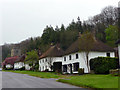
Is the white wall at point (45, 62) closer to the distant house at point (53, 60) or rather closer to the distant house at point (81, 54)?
the distant house at point (53, 60)

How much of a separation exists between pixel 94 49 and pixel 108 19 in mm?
27435

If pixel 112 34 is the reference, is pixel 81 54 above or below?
below

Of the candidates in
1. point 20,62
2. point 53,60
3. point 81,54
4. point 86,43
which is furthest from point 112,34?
point 20,62

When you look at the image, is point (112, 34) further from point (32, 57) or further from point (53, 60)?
point (32, 57)

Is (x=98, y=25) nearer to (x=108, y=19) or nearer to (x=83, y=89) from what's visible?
(x=108, y=19)

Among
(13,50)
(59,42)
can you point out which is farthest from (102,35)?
(13,50)

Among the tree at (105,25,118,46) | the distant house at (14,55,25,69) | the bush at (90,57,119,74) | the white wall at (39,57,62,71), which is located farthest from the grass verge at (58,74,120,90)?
the distant house at (14,55,25,69)

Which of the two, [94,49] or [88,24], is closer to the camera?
[94,49]

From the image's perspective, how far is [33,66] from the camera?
7038 cm

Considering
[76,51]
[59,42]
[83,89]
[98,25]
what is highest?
[98,25]

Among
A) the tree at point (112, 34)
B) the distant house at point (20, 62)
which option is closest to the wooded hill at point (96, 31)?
the tree at point (112, 34)

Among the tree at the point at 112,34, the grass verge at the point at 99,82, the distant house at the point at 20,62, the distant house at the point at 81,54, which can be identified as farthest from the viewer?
the distant house at the point at 20,62

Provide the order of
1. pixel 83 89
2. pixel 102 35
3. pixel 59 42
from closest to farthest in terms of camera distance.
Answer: pixel 83 89 < pixel 102 35 < pixel 59 42

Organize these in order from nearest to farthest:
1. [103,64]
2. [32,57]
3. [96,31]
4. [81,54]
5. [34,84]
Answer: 1. [34,84]
2. [103,64]
3. [81,54]
4. [32,57]
5. [96,31]
